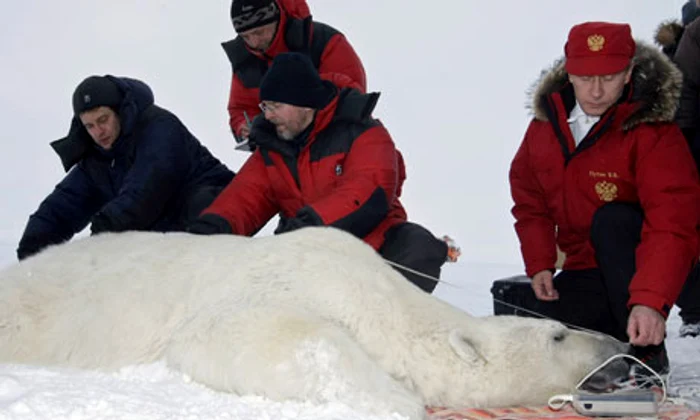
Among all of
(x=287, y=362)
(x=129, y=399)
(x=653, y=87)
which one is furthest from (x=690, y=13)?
(x=129, y=399)

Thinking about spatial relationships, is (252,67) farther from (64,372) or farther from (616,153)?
(64,372)

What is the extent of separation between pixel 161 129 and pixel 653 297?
326 cm

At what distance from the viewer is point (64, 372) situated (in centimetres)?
346

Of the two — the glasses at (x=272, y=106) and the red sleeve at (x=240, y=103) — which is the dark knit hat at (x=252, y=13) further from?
the glasses at (x=272, y=106)

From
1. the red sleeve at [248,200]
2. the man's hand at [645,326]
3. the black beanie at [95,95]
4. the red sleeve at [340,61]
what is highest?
the red sleeve at [340,61]

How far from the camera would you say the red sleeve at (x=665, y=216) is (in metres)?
3.98

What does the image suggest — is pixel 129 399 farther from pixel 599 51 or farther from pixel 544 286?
pixel 599 51

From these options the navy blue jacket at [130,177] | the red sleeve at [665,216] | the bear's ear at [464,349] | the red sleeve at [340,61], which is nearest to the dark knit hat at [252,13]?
the red sleeve at [340,61]

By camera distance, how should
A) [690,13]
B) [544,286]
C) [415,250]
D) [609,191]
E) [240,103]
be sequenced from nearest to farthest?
[609,191], [544,286], [415,250], [690,13], [240,103]

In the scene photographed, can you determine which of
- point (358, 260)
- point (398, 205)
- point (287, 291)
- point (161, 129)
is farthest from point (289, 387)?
point (161, 129)

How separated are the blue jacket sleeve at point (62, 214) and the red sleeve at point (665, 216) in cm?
362

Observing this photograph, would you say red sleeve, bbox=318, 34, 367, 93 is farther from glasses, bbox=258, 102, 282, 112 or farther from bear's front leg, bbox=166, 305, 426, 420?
bear's front leg, bbox=166, 305, 426, 420

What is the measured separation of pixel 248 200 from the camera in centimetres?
533

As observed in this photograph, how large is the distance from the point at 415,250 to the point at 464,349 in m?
1.73
